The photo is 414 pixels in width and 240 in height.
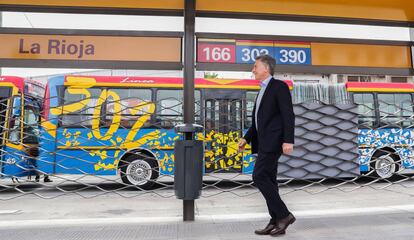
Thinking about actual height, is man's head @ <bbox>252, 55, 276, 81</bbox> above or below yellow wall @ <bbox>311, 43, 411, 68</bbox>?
below

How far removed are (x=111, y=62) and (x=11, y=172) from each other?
17.4 feet

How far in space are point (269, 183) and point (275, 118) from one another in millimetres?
629

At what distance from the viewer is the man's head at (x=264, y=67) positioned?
11.3ft

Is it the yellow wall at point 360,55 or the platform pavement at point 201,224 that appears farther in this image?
the yellow wall at point 360,55

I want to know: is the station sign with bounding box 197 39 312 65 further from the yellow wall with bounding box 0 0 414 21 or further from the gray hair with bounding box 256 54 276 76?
the gray hair with bounding box 256 54 276 76

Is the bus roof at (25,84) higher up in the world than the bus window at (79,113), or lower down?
higher up

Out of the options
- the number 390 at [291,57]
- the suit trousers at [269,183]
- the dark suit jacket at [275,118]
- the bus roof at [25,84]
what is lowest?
the suit trousers at [269,183]

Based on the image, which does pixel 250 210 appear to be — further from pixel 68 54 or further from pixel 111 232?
pixel 68 54

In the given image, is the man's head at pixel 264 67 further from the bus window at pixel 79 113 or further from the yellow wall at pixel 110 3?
the bus window at pixel 79 113

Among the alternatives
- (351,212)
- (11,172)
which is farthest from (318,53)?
(11,172)

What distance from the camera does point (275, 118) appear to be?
131 inches

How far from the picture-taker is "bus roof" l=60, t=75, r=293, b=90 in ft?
28.4

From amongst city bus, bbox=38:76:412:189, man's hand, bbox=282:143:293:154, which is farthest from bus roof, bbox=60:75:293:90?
man's hand, bbox=282:143:293:154

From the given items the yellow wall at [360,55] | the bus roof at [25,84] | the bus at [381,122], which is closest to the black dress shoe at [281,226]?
the yellow wall at [360,55]
